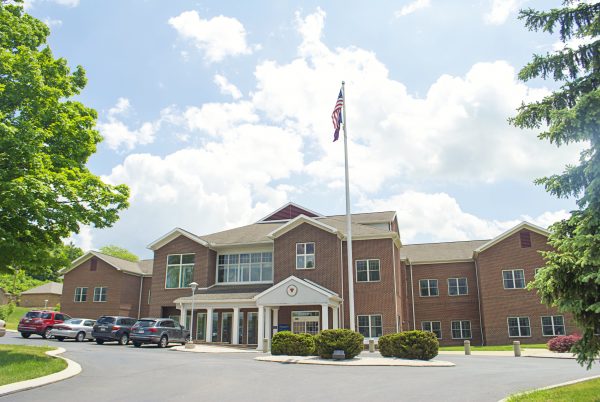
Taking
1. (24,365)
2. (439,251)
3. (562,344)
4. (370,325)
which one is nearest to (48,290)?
(370,325)

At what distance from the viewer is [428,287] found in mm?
40312

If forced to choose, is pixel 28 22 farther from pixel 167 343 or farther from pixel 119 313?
pixel 119 313

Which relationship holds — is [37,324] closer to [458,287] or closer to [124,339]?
[124,339]

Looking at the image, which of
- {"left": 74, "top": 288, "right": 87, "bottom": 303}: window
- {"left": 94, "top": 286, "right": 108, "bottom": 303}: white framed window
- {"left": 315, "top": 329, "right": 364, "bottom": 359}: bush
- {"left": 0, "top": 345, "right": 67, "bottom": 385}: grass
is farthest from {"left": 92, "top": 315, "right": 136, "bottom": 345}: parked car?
{"left": 74, "top": 288, "right": 87, "bottom": 303}: window

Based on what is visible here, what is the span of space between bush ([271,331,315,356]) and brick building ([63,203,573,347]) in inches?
222

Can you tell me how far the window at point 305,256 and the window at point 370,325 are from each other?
473 centimetres

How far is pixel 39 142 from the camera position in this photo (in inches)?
624

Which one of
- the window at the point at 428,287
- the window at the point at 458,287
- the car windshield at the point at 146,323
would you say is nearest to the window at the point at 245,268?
the car windshield at the point at 146,323

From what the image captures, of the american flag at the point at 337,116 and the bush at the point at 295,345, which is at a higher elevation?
the american flag at the point at 337,116

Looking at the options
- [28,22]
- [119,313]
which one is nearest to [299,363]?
[28,22]

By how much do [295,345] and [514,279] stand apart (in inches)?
805

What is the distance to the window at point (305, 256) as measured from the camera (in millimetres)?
33188

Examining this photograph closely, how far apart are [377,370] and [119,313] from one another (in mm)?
29153

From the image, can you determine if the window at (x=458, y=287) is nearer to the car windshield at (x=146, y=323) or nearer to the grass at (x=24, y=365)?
the car windshield at (x=146, y=323)
